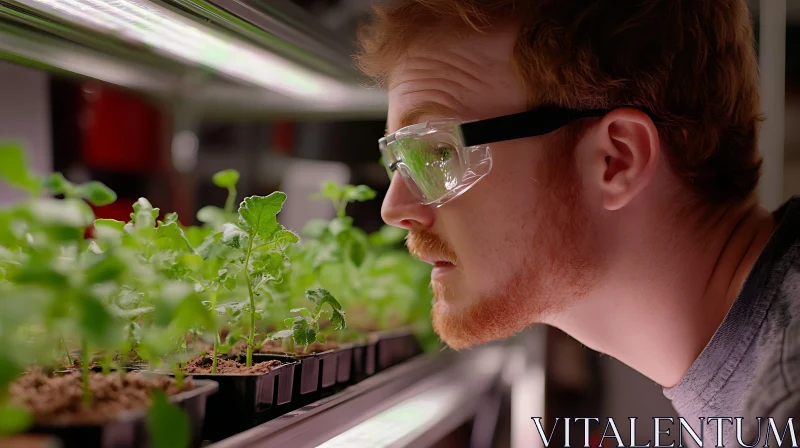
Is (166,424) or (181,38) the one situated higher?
(181,38)

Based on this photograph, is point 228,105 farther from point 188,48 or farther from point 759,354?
point 759,354

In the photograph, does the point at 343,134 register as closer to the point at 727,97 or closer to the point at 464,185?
the point at 464,185

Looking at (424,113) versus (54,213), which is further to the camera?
(424,113)

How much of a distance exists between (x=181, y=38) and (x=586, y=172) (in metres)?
0.79

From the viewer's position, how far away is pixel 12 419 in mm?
523

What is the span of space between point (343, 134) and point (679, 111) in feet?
4.06

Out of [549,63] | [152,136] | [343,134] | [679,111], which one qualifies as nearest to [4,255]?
[549,63]

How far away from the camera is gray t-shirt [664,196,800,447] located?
3.01 ft

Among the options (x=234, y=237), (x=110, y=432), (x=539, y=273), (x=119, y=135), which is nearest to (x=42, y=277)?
(x=110, y=432)

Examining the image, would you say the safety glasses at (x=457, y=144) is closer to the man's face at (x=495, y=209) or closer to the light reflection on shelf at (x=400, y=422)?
the man's face at (x=495, y=209)

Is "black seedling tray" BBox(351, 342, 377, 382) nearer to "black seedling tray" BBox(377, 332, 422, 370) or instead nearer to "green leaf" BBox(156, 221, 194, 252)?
"black seedling tray" BBox(377, 332, 422, 370)

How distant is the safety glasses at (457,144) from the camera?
1181 millimetres

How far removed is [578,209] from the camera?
1204 mm

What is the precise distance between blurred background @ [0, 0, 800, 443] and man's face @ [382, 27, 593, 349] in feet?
1.07
